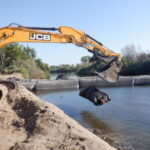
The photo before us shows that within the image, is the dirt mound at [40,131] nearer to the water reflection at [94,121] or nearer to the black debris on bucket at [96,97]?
the water reflection at [94,121]

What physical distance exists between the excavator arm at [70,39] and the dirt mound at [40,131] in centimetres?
265

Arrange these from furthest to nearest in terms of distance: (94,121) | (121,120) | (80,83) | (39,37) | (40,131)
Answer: (80,83), (39,37), (94,121), (121,120), (40,131)

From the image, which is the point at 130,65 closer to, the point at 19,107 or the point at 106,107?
the point at 106,107

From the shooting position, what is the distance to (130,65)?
39.2 m

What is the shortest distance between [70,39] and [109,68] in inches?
78.5

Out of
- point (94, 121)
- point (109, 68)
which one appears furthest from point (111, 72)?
point (94, 121)

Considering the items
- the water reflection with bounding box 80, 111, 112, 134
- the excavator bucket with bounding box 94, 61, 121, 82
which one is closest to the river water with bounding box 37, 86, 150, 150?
the water reflection with bounding box 80, 111, 112, 134

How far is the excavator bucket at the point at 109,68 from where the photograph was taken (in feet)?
35.4

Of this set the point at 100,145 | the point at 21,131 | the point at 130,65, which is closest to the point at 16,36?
the point at 21,131

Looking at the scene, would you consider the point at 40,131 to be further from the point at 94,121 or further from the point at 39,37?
the point at 39,37

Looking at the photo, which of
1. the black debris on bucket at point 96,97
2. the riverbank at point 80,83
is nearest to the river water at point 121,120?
the black debris on bucket at point 96,97

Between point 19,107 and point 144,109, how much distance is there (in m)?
5.51

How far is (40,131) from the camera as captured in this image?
6.39 metres

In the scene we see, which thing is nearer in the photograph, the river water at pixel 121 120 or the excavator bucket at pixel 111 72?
the river water at pixel 121 120
